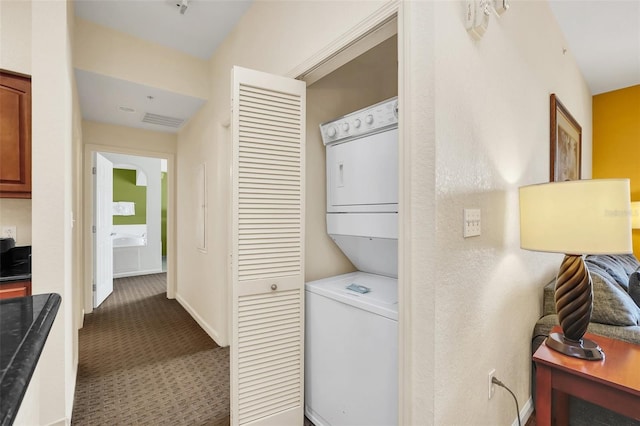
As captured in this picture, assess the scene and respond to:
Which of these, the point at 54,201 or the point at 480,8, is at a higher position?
the point at 480,8

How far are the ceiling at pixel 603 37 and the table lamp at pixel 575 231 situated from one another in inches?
77.8

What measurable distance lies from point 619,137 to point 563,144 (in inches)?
91.4

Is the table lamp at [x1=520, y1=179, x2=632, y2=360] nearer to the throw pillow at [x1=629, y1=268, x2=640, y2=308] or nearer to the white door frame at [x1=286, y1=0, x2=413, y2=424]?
the white door frame at [x1=286, y1=0, x2=413, y2=424]

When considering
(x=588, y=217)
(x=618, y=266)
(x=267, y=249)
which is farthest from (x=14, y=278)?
(x=618, y=266)

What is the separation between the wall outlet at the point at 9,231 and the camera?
6.23 ft

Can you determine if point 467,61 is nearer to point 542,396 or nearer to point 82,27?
point 542,396

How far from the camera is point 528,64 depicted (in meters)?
1.94

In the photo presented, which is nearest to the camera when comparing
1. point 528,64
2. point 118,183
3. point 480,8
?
point 480,8

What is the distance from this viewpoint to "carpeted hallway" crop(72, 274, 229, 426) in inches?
73.5

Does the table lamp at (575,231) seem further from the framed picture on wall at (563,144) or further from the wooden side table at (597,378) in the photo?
the framed picture on wall at (563,144)

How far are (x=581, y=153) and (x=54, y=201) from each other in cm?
485

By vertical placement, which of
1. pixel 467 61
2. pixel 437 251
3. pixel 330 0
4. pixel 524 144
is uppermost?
pixel 330 0

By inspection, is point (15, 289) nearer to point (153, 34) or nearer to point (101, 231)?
point (153, 34)

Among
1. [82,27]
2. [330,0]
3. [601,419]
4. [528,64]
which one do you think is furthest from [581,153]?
[82,27]
